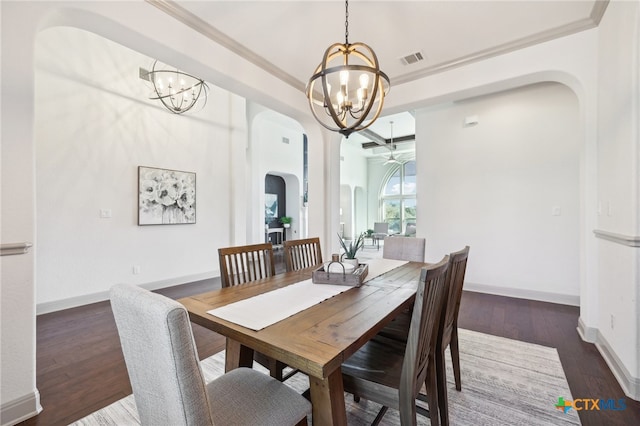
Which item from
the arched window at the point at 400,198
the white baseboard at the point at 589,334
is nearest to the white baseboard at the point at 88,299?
the white baseboard at the point at 589,334

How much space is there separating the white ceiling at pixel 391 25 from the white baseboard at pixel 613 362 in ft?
9.34

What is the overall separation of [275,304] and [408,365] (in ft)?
2.33

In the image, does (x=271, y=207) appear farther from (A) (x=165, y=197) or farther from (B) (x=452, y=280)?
(B) (x=452, y=280)

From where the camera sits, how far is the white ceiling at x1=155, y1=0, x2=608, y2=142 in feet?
7.86

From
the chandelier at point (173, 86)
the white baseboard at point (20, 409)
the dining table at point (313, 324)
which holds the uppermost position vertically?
the chandelier at point (173, 86)

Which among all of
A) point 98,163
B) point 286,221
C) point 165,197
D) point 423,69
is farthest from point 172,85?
point 286,221

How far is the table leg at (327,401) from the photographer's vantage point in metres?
1.08

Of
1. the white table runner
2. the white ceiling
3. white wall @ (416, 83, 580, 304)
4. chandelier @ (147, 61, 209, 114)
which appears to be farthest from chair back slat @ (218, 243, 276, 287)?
white wall @ (416, 83, 580, 304)

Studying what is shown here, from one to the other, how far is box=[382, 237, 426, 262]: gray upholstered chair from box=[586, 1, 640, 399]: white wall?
1458 millimetres

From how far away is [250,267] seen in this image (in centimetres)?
223

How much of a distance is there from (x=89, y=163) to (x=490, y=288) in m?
6.02

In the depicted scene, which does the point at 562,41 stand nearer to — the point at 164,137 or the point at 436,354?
the point at 436,354

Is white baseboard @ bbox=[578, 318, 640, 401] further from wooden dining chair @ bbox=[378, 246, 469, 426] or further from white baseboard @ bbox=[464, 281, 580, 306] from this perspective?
wooden dining chair @ bbox=[378, 246, 469, 426]

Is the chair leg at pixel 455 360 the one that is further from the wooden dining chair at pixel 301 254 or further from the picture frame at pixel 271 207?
the picture frame at pixel 271 207
